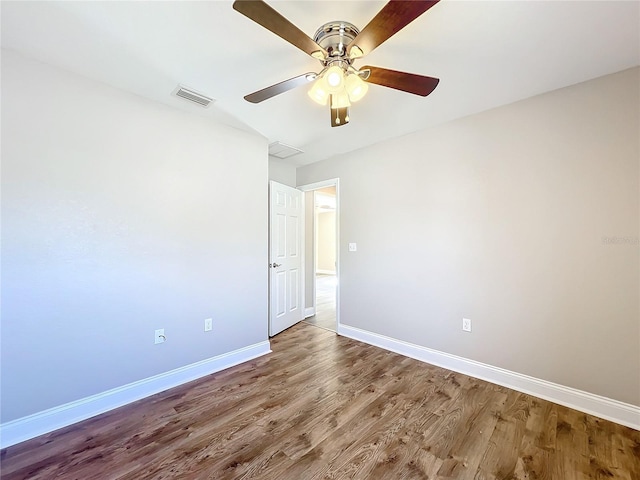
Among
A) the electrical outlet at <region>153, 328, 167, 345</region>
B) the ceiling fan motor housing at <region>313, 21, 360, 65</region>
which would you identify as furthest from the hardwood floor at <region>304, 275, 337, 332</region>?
the ceiling fan motor housing at <region>313, 21, 360, 65</region>

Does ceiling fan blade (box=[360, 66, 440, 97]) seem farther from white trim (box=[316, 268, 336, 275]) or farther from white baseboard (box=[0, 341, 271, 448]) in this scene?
white trim (box=[316, 268, 336, 275])

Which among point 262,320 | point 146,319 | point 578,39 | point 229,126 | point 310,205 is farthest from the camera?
point 310,205

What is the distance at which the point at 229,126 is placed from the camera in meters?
2.83

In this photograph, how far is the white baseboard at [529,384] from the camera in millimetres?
1896

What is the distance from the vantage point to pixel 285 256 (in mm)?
3918

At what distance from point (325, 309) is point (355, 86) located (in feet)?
13.4

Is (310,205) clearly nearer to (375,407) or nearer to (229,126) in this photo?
(229,126)

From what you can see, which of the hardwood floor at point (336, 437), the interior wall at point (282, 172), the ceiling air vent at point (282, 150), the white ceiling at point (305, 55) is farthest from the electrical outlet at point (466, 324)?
the interior wall at point (282, 172)

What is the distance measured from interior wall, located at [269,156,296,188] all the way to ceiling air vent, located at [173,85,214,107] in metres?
1.60

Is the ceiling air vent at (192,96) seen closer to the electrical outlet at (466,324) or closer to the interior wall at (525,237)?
the interior wall at (525,237)

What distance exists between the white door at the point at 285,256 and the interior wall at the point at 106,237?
2.44ft

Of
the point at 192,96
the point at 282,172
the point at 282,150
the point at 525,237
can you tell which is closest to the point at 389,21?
the point at 192,96

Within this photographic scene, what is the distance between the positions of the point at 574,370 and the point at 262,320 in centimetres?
287

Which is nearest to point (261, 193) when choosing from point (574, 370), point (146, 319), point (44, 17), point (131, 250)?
point (131, 250)
